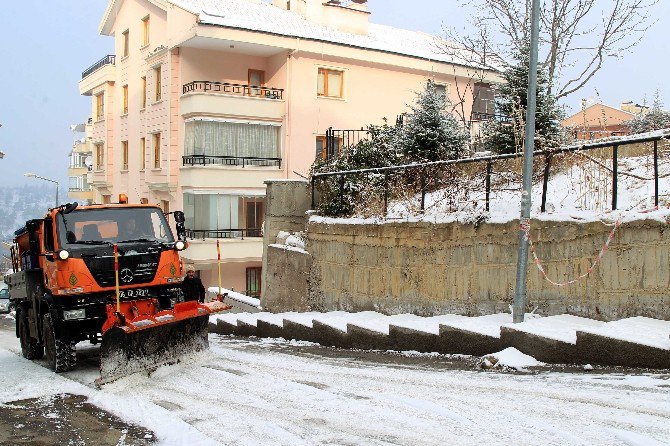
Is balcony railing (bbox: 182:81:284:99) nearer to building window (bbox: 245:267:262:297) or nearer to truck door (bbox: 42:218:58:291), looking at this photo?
building window (bbox: 245:267:262:297)

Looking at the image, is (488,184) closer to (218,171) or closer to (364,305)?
(364,305)

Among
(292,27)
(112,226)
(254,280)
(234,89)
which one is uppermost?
(292,27)

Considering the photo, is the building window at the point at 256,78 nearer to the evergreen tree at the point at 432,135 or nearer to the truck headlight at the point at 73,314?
the evergreen tree at the point at 432,135

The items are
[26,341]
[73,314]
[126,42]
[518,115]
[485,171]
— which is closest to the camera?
[73,314]

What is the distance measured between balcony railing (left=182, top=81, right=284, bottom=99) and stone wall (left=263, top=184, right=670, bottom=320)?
13.4m

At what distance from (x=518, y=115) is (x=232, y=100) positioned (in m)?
17.0

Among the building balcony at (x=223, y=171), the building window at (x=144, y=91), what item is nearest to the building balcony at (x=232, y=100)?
the building balcony at (x=223, y=171)

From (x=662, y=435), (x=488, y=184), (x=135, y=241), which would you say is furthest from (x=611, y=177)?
(x=135, y=241)

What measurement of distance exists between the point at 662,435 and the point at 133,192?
3314cm

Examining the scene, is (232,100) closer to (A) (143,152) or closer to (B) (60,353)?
(A) (143,152)

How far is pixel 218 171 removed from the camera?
29.6m

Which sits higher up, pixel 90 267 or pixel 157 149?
pixel 157 149

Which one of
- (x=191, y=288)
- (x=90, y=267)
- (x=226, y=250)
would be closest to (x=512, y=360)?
(x=191, y=288)

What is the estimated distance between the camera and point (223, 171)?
29594 millimetres
